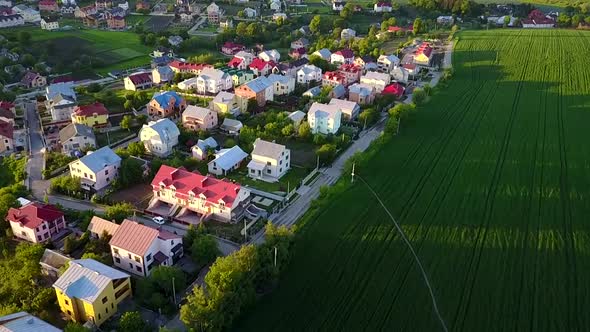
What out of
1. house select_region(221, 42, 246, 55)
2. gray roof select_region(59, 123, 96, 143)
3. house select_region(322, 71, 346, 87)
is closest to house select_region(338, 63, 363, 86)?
house select_region(322, 71, 346, 87)

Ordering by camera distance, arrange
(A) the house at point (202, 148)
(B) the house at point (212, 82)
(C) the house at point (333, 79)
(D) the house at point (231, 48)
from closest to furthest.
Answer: (A) the house at point (202, 148) < (B) the house at point (212, 82) < (C) the house at point (333, 79) < (D) the house at point (231, 48)

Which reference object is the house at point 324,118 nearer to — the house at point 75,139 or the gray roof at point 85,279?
the house at point 75,139

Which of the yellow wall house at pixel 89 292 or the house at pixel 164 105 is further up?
the house at pixel 164 105

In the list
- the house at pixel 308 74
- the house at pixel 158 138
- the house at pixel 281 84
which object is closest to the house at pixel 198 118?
the house at pixel 158 138

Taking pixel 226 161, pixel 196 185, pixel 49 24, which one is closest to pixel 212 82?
pixel 226 161

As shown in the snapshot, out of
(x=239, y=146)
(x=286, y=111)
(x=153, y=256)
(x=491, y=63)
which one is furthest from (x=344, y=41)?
(x=153, y=256)

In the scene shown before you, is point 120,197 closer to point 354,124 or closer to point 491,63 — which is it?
point 354,124
